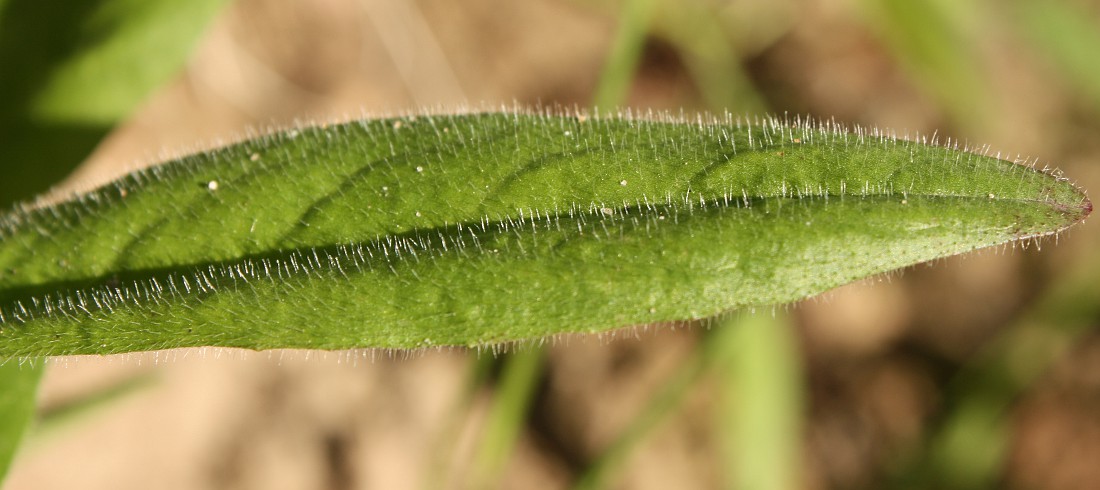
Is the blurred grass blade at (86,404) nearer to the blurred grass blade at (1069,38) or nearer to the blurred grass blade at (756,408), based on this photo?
the blurred grass blade at (756,408)

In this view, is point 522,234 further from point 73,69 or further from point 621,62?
point 621,62

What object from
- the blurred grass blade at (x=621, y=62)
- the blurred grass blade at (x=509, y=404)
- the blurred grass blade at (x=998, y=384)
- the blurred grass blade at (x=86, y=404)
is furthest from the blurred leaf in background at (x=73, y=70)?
Result: the blurred grass blade at (x=998, y=384)

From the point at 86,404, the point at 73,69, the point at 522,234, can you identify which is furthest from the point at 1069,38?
the point at 86,404

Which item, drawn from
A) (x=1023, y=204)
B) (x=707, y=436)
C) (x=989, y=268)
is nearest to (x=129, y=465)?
(x=707, y=436)

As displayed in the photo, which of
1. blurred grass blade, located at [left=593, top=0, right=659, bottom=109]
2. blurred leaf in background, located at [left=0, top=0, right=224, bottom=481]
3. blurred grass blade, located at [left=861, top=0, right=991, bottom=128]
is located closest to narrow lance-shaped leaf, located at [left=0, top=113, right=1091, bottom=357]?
blurred leaf in background, located at [left=0, top=0, right=224, bottom=481]

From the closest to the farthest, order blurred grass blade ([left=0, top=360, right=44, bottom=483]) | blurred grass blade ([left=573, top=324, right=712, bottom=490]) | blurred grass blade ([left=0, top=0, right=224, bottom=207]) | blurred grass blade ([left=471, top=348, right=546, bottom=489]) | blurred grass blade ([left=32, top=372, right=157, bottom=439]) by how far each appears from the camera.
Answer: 1. blurred grass blade ([left=0, top=360, right=44, bottom=483])
2. blurred grass blade ([left=0, top=0, right=224, bottom=207])
3. blurred grass blade ([left=32, top=372, right=157, bottom=439])
4. blurred grass blade ([left=471, top=348, right=546, bottom=489])
5. blurred grass blade ([left=573, top=324, right=712, bottom=490])

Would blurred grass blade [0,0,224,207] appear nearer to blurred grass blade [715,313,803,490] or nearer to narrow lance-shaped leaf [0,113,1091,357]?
narrow lance-shaped leaf [0,113,1091,357]
